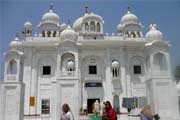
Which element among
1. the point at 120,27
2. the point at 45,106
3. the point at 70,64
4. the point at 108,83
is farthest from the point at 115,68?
the point at 120,27

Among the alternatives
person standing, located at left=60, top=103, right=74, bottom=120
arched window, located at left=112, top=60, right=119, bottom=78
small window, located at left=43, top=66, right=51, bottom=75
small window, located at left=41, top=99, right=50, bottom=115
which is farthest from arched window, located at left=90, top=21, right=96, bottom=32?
person standing, located at left=60, top=103, right=74, bottom=120

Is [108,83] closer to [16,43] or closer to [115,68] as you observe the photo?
[115,68]

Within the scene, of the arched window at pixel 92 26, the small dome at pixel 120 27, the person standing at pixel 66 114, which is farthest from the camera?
the small dome at pixel 120 27

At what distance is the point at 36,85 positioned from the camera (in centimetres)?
2680

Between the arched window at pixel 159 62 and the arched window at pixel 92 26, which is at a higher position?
the arched window at pixel 92 26

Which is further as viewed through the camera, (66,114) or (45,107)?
(45,107)

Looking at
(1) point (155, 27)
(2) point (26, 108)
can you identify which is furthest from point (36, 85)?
(1) point (155, 27)

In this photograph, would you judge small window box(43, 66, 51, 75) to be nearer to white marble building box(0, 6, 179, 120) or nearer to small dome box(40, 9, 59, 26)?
white marble building box(0, 6, 179, 120)

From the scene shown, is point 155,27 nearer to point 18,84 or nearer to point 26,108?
point 18,84

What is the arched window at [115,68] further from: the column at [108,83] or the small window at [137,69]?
→ the small window at [137,69]

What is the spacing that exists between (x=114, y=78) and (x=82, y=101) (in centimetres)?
399

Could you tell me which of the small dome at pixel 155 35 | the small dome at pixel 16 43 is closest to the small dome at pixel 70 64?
the small dome at pixel 16 43

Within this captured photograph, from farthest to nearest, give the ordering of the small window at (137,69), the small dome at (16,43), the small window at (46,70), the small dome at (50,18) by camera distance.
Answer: the small dome at (50,18) < the small window at (137,69) < the small window at (46,70) < the small dome at (16,43)

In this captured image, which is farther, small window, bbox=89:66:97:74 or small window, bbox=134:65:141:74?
small window, bbox=134:65:141:74
